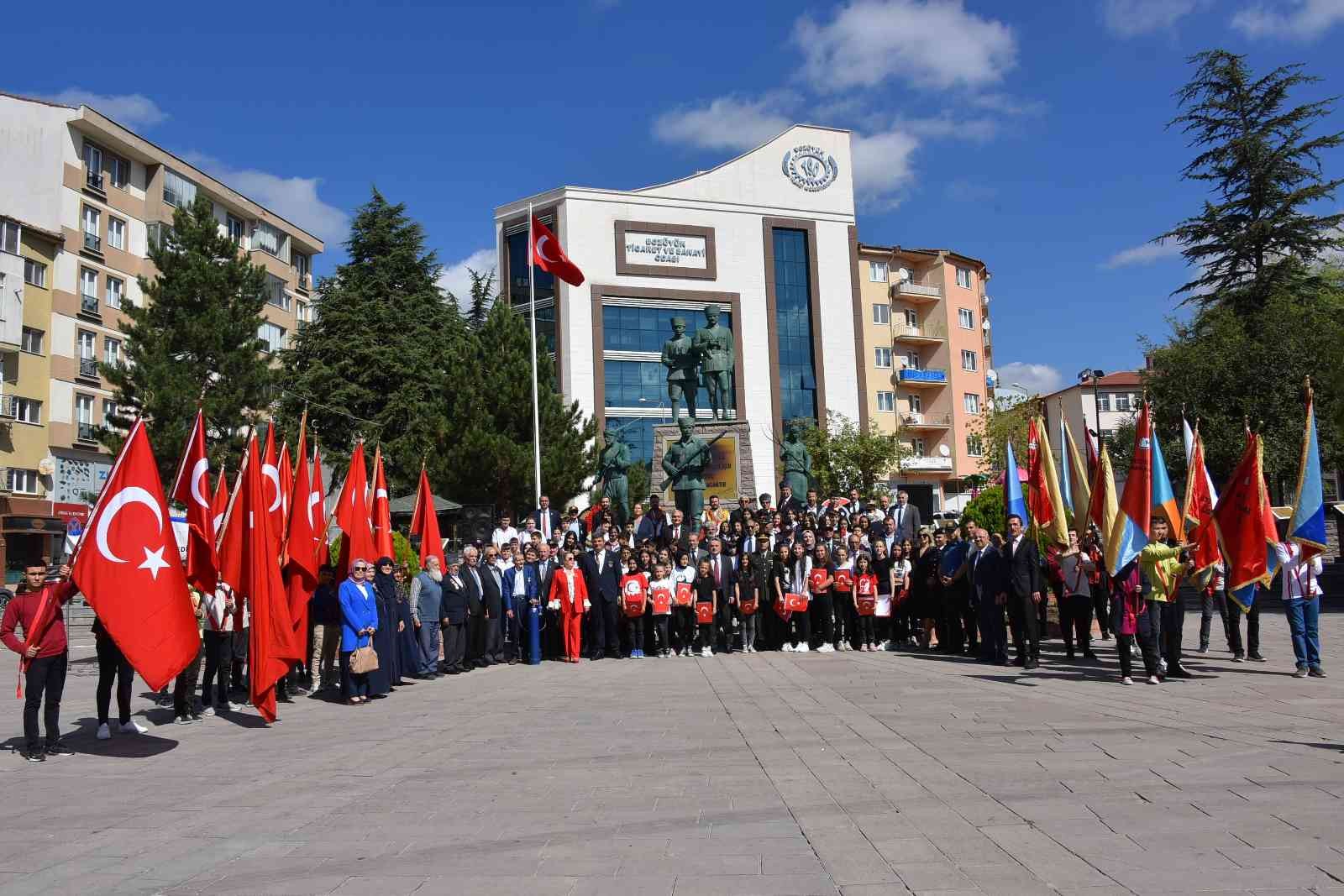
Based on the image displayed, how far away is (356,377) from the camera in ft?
149

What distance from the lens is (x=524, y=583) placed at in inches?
672

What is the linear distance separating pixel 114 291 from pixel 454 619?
130 feet

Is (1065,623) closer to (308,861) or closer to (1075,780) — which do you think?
(1075,780)

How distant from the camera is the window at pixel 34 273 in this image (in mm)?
42312

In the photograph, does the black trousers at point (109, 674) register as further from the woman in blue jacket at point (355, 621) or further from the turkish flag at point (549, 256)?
the turkish flag at point (549, 256)

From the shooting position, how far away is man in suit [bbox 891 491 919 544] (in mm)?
19234

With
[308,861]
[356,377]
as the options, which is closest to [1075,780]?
[308,861]

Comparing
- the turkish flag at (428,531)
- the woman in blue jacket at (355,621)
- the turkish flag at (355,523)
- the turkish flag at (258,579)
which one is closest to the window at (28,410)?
the turkish flag at (428,531)

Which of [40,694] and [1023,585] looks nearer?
[40,694]

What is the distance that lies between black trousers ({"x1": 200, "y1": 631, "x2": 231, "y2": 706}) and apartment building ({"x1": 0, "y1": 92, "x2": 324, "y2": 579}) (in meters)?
32.2

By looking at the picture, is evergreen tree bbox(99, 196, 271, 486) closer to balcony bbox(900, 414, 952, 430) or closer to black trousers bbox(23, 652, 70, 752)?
black trousers bbox(23, 652, 70, 752)

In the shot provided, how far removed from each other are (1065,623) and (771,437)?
49359mm

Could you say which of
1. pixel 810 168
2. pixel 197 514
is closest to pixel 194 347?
pixel 197 514

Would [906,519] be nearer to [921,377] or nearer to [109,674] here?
[109,674]
